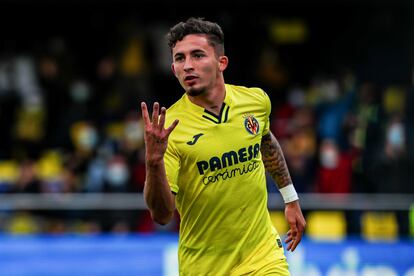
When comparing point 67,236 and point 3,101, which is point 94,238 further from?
point 3,101

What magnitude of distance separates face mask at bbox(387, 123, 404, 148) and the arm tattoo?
7.15 metres

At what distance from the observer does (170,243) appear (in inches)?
507

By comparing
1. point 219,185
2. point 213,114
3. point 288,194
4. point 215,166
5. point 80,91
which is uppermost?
point 80,91

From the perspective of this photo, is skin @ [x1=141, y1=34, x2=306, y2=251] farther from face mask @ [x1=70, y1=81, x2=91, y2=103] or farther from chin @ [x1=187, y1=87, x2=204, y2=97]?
face mask @ [x1=70, y1=81, x2=91, y2=103]

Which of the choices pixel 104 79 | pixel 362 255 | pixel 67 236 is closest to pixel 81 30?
pixel 104 79

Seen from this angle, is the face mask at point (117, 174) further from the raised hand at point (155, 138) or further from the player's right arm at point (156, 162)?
the raised hand at point (155, 138)

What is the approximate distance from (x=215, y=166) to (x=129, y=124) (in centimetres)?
921

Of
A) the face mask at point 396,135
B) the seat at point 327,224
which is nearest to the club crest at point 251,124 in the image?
Answer: the seat at point 327,224

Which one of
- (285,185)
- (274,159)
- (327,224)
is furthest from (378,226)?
(274,159)

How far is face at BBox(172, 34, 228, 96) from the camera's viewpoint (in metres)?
6.11

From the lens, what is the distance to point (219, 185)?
246 inches

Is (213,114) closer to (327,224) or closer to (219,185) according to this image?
(219,185)

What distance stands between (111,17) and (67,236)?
21.0 feet

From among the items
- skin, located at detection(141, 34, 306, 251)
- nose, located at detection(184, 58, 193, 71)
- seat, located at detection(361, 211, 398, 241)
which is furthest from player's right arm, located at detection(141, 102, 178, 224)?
seat, located at detection(361, 211, 398, 241)
